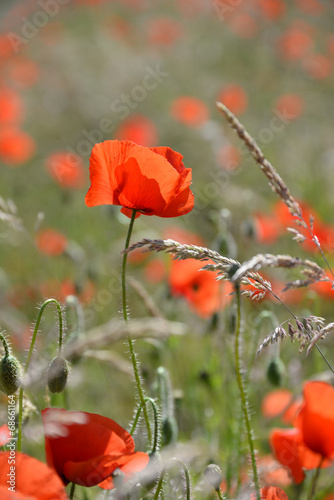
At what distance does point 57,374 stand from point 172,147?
7193 millimetres

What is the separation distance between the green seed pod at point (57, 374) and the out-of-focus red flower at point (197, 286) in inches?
50.5

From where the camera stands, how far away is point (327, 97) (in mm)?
9961

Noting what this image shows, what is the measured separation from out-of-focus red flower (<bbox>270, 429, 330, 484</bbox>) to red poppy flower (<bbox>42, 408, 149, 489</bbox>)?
0.54m

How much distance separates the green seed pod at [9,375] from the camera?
1.12 m

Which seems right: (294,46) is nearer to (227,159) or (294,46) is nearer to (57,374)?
(227,159)

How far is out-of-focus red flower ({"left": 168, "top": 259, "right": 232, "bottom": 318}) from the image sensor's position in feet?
8.13

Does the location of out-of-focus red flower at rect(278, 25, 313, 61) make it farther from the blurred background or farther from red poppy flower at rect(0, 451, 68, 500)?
red poppy flower at rect(0, 451, 68, 500)

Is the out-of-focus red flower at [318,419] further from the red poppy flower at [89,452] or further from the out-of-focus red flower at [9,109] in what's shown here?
the out-of-focus red flower at [9,109]

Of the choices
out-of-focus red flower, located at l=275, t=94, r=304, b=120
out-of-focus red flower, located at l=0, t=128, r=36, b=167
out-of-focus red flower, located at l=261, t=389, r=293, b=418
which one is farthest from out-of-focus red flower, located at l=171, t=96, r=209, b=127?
out-of-focus red flower, located at l=261, t=389, r=293, b=418

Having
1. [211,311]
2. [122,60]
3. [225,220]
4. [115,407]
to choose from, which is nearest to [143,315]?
[115,407]

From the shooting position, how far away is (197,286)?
252 cm

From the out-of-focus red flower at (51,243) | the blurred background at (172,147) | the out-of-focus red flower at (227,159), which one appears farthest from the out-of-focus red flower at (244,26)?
the out-of-focus red flower at (51,243)

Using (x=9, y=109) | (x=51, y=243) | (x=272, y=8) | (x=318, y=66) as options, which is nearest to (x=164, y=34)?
(x=272, y=8)

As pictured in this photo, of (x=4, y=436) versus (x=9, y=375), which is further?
(x=9, y=375)
